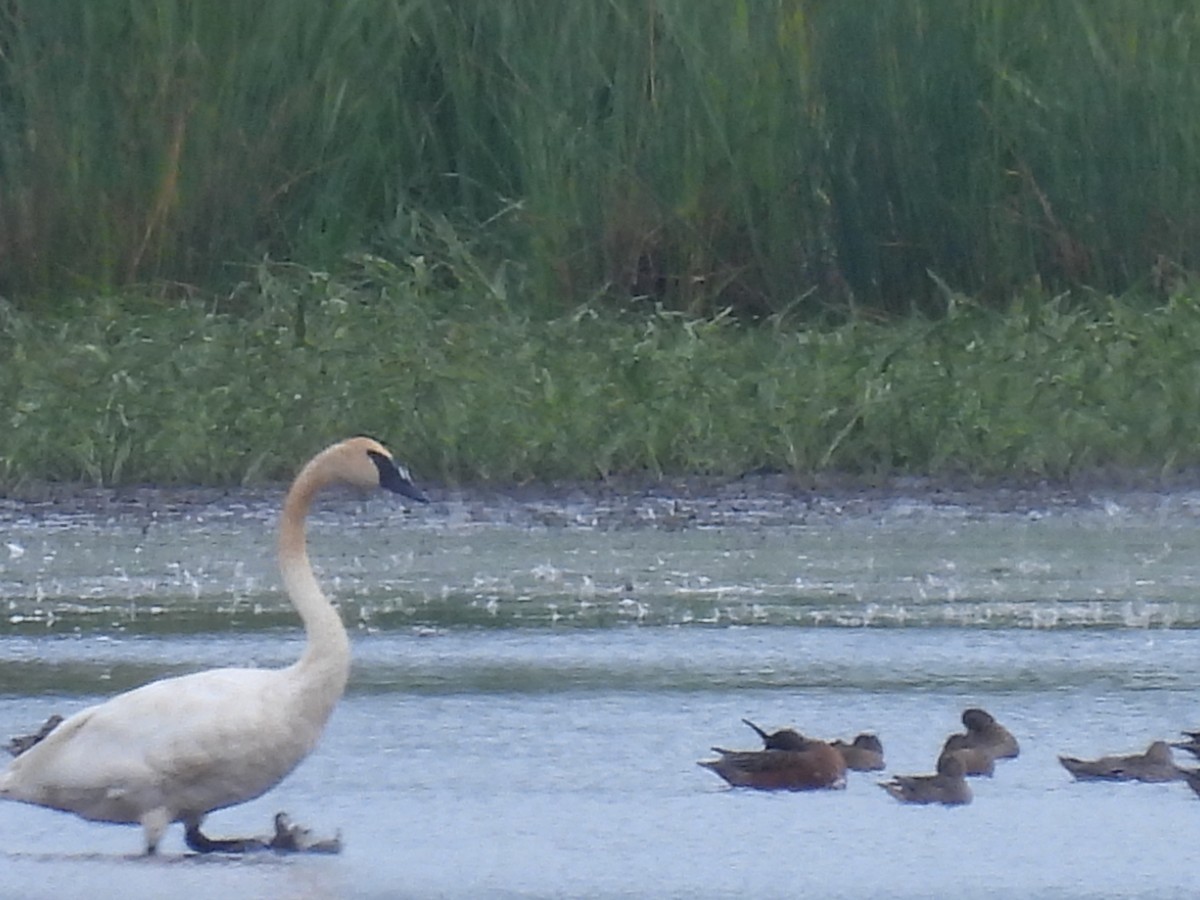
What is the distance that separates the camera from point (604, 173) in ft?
41.0

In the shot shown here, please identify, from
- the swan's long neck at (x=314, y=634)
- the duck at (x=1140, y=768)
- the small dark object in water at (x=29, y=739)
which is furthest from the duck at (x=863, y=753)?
the small dark object in water at (x=29, y=739)

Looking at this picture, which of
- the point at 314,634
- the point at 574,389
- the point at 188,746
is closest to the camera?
the point at 188,746

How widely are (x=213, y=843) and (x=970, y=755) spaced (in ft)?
4.68

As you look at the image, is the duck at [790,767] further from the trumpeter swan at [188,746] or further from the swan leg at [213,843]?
the swan leg at [213,843]

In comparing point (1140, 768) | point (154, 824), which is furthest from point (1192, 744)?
point (154, 824)

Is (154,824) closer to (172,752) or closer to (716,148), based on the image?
(172,752)

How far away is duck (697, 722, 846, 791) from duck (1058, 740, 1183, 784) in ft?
1.58

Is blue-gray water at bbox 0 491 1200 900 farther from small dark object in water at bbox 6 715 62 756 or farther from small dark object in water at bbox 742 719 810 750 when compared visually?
small dark object in water at bbox 6 715 62 756

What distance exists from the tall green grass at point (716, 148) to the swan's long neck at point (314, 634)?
6.22 metres

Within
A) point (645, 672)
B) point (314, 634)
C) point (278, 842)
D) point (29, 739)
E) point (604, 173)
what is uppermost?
point (314, 634)

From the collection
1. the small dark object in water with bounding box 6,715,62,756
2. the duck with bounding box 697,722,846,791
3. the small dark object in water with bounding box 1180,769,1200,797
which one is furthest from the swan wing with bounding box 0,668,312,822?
the small dark object in water with bounding box 1180,769,1200,797

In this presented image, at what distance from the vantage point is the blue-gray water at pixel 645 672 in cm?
562

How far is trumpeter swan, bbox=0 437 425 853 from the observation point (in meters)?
5.70

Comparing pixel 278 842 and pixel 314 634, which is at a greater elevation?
pixel 314 634
